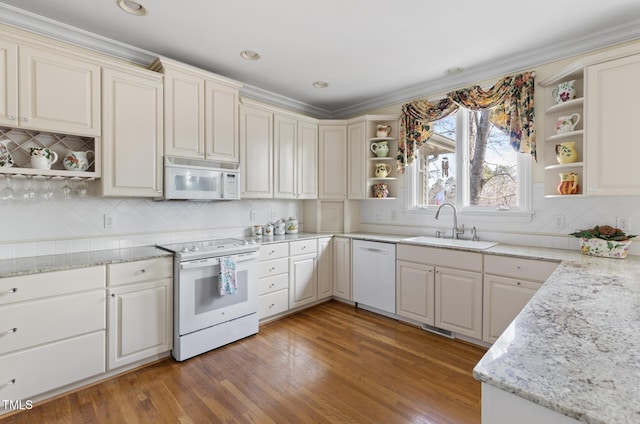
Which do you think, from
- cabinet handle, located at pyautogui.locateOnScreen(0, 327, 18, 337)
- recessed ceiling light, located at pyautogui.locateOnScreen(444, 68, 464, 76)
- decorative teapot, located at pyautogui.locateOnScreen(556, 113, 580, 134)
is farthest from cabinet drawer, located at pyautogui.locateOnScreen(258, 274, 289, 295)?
decorative teapot, located at pyautogui.locateOnScreen(556, 113, 580, 134)

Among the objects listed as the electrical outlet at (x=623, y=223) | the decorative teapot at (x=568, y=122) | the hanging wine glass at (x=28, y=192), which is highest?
the decorative teapot at (x=568, y=122)

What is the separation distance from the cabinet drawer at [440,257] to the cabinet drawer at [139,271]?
7.44 ft

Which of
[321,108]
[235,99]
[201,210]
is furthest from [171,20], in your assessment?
[321,108]

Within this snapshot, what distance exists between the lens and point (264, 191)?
11.9 feet

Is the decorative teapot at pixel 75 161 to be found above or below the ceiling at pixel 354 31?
below

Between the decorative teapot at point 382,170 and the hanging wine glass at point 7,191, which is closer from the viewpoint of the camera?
the hanging wine glass at point 7,191

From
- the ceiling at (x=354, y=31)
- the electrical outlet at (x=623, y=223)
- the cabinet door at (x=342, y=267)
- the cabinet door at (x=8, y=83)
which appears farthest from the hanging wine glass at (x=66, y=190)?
the electrical outlet at (x=623, y=223)

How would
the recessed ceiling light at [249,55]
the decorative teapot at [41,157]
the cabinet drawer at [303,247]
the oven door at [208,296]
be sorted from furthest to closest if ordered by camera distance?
the cabinet drawer at [303,247]
the recessed ceiling light at [249,55]
the oven door at [208,296]
the decorative teapot at [41,157]

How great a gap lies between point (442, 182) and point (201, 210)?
9.20 ft

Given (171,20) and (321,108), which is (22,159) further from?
(321,108)

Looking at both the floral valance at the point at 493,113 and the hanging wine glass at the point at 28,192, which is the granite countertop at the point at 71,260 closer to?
the hanging wine glass at the point at 28,192

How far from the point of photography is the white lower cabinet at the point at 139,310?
2294 millimetres

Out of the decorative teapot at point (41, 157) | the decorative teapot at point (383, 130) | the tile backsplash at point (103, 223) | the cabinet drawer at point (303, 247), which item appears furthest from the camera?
the decorative teapot at point (383, 130)

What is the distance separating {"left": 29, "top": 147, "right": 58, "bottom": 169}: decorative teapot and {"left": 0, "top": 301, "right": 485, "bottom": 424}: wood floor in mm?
1627
